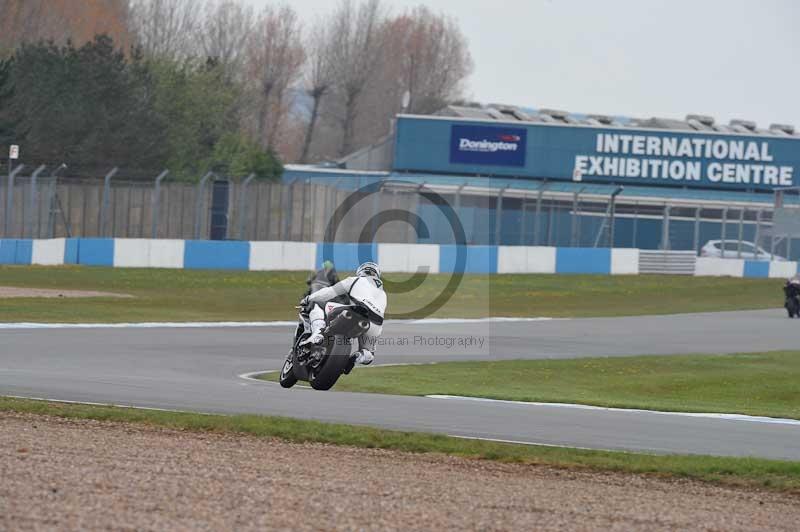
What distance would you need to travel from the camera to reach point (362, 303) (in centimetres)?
1353

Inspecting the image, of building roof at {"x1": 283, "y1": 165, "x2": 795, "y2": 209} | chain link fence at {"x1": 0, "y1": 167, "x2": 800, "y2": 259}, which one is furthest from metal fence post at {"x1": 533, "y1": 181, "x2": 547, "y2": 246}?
building roof at {"x1": 283, "y1": 165, "x2": 795, "y2": 209}

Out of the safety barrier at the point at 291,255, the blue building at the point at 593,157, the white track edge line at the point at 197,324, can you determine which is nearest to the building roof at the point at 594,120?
the blue building at the point at 593,157

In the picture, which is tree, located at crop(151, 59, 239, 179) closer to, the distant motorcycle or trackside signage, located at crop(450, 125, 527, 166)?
trackside signage, located at crop(450, 125, 527, 166)

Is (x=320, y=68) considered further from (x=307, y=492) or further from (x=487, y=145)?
(x=307, y=492)

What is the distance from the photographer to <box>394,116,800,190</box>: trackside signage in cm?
6391

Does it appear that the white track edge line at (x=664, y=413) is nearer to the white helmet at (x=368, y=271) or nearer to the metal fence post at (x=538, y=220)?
the white helmet at (x=368, y=271)

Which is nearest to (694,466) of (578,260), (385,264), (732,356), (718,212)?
(732,356)

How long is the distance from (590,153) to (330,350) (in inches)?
2046

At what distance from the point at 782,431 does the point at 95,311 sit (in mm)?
16853

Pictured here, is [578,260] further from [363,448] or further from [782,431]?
[363,448]

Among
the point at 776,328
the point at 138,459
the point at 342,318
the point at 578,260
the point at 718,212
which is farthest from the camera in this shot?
the point at 718,212

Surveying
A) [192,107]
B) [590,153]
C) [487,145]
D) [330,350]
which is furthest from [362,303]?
[590,153]

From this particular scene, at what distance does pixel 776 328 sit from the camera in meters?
30.8

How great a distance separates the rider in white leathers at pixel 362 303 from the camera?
13578 millimetres
